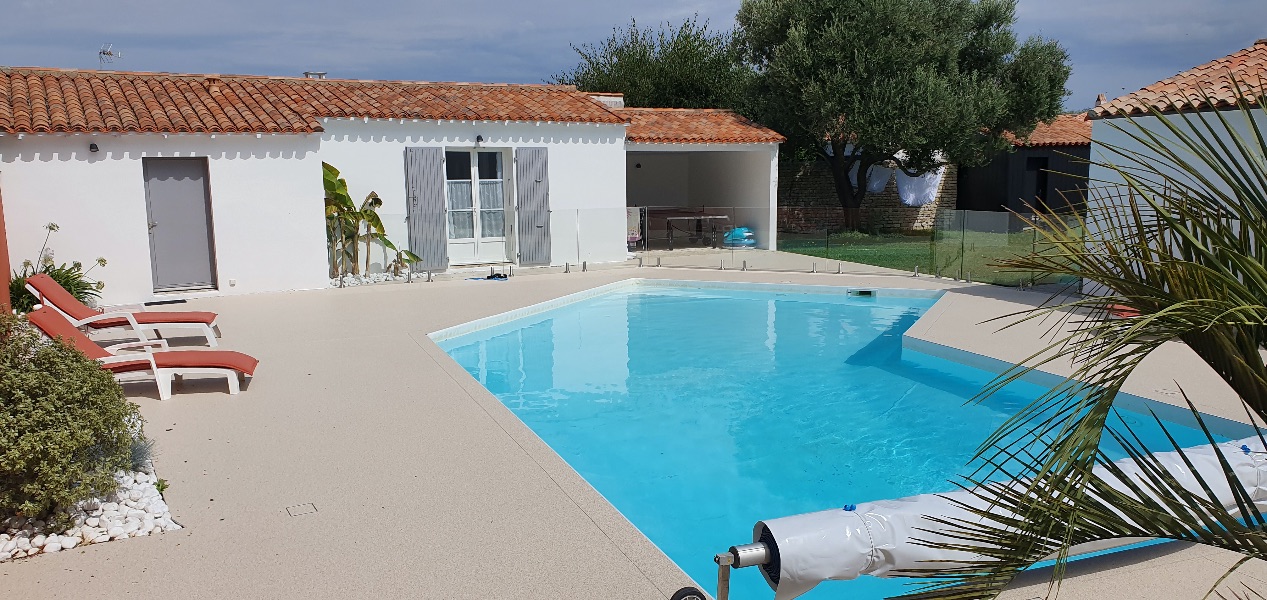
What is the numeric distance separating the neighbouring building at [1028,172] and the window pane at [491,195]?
605 inches

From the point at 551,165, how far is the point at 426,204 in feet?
8.89

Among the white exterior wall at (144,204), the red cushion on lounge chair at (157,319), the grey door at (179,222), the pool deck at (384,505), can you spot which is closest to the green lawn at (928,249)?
the pool deck at (384,505)

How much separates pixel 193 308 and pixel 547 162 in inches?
287

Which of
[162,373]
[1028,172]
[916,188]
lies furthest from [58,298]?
[1028,172]

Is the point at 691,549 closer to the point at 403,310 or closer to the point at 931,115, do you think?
the point at 403,310

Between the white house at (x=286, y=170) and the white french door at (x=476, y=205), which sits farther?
the white french door at (x=476, y=205)

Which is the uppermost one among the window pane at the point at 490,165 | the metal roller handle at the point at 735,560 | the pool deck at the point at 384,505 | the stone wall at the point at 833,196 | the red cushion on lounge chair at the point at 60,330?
the window pane at the point at 490,165

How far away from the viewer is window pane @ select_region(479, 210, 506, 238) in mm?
18141

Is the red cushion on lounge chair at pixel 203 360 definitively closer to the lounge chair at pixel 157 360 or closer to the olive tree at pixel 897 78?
the lounge chair at pixel 157 360

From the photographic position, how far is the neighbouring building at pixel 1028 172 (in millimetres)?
26953

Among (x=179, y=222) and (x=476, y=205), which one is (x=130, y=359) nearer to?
(x=179, y=222)

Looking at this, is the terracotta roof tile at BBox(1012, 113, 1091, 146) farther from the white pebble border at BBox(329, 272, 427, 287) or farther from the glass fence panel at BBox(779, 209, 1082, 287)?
the white pebble border at BBox(329, 272, 427, 287)

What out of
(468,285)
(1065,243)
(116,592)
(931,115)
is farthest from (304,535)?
(931,115)

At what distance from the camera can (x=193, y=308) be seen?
13.4 m
